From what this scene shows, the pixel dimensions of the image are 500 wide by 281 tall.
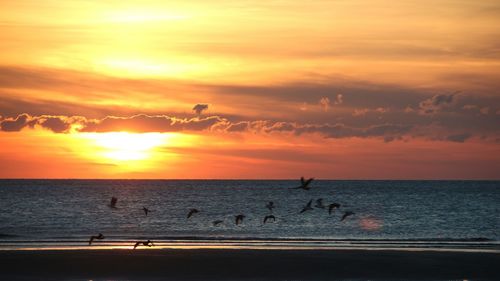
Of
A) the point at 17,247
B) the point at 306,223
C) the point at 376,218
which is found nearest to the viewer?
the point at 17,247

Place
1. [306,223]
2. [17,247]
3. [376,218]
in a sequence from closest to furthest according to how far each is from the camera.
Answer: [17,247], [306,223], [376,218]

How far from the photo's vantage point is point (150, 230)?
266 feet
